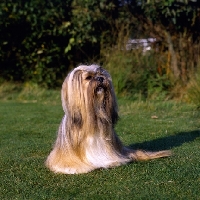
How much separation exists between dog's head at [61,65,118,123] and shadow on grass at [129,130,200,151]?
1906 millimetres

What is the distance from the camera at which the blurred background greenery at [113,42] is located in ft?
43.7

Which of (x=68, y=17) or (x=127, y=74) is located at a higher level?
(x=68, y=17)

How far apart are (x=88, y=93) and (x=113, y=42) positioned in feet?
30.3

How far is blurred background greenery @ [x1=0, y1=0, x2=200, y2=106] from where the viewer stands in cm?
1330

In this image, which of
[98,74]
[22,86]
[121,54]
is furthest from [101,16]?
[98,74]

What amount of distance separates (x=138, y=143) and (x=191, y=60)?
6.30 metres

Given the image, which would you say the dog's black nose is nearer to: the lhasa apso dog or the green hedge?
the lhasa apso dog

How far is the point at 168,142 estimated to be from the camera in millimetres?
7754

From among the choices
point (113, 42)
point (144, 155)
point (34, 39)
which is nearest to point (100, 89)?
point (144, 155)

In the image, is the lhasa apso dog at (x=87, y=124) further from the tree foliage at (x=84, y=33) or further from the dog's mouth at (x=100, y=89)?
the tree foliage at (x=84, y=33)

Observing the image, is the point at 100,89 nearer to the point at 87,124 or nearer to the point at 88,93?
the point at 88,93

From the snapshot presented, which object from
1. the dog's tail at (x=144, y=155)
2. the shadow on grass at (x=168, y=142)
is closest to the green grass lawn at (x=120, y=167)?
the shadow on grass at (x=168, y=142)

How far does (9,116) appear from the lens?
36.6 feet

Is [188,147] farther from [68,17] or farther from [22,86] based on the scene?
[22,86]
